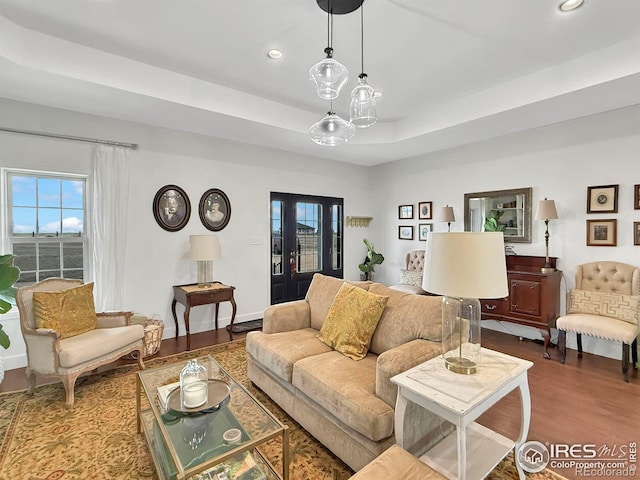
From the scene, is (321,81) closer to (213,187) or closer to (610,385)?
(213,187)

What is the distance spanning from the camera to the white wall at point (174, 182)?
338cm

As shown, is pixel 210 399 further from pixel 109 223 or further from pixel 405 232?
pixel 405 232

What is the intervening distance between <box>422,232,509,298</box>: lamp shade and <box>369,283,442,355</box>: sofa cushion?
0.63 meters

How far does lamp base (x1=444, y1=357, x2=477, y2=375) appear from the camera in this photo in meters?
1.69

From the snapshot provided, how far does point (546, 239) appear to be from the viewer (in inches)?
156

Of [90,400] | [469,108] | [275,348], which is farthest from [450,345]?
[469,108]

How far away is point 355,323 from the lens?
2.40 metres

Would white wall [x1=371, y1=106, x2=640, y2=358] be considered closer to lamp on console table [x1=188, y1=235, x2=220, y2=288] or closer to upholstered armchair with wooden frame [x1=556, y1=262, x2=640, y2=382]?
upholstered armchair with wooden frame [x1=556, y1=262, x2=640, y2=382]

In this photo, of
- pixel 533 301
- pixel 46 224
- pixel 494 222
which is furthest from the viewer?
pixel 494 222

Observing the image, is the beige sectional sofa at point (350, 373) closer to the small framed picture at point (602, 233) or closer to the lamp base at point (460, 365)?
the lamp base at point (460, 365)

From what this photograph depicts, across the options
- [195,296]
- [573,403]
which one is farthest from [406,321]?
[195,296]

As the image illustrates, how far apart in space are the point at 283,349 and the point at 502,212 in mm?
3763

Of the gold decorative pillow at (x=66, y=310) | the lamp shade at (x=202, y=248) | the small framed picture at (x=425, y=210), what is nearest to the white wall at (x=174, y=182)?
the lamp shade at (x=202, y=248)

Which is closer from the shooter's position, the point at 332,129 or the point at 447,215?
the point at 332,129
